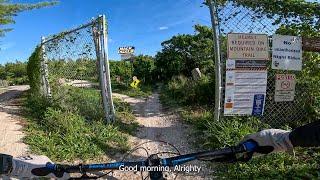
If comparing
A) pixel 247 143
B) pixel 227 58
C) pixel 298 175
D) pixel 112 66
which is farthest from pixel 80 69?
pixel 112 66

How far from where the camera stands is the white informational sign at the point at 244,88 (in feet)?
21.0

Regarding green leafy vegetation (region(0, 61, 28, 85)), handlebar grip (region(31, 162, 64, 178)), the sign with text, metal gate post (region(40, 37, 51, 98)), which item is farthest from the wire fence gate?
green leafy vegetation (region(0, 61, 28, 85))

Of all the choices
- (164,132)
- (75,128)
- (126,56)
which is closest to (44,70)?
(75,128)

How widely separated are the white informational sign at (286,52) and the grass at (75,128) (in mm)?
3072

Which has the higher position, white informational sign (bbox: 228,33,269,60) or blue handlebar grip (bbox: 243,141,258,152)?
white informational sign (bbox: 228,33,269,60)

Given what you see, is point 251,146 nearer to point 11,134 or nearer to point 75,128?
point 75,128

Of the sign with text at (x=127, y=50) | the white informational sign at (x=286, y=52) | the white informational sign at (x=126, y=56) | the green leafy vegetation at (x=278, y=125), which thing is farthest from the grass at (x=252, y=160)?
the white informational sign at (x=126, y=56)

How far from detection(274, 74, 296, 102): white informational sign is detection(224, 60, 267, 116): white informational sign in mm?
343

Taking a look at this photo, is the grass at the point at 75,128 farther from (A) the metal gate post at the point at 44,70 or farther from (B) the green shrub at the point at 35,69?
(B) the green shrub at the point at 35,69

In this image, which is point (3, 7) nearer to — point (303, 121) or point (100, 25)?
point (100, 25)

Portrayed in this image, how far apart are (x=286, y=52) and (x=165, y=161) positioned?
4939 millimetres

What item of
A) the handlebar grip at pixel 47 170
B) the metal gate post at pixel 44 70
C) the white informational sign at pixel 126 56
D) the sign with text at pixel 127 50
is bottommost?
the handlebar grip at pixel 47 170

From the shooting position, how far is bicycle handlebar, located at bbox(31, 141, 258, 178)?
6.64 feet

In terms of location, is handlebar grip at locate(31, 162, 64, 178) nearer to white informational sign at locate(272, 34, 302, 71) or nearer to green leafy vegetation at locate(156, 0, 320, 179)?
green leafy vegetation at locate(156, 0, 320, 179)
